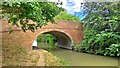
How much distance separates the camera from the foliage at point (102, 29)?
11.0 m

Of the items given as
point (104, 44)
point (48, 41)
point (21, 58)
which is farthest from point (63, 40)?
point (21, 58)

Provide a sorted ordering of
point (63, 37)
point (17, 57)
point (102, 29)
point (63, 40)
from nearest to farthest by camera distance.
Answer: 1. point (17, 57)
2. point (102, 29)
3. point (63, 37)
4. point (63, 40)

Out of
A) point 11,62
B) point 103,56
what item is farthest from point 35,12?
point 103,56

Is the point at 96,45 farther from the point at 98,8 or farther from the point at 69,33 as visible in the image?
the point at 69,33

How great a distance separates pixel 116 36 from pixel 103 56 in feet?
4.24

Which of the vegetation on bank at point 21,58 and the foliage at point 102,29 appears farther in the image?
the foliage at point 102,29

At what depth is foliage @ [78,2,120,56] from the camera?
36.0 ft

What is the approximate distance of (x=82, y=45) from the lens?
45.2ft

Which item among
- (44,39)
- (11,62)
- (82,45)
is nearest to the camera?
(11,62)

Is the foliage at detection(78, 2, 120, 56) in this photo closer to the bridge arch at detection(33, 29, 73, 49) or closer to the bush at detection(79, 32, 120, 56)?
the bush at detection(79, 32, 120, 56)

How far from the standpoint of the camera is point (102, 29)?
12.3 metres

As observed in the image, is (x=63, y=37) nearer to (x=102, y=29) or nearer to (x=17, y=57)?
(x=102, y=29)

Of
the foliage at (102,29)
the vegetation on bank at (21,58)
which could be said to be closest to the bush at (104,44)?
the foliage at (102,29)

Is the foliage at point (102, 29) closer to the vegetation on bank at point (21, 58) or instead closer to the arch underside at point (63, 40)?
the arch underside at point (63, 40)
